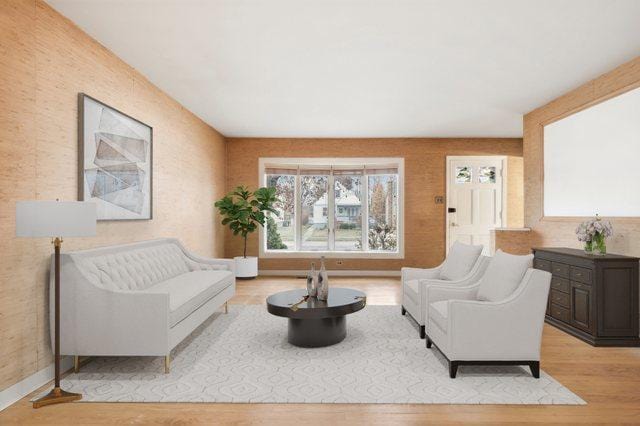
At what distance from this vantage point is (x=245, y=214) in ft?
25.0

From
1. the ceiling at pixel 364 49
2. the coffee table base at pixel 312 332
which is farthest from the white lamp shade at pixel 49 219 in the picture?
the coffee table base at pixel 312 332

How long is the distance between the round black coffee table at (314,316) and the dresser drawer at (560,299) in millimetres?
2327

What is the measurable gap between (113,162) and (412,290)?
3480 mm

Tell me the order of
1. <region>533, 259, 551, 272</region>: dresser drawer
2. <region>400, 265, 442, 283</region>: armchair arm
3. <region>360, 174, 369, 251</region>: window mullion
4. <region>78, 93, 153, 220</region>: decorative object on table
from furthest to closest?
<region>360, 174, 369, 251</region>: window mullion < <region>400, 265, 442, 283</region>: armchair arm < <region>533, 259, 551, 272</region>: dresser drawer < <region>78, 93, 153, 220</region>: decorative object on table

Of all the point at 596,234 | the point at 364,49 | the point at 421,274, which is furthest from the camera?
the point at 421,274

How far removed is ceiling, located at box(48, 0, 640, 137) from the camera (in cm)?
327

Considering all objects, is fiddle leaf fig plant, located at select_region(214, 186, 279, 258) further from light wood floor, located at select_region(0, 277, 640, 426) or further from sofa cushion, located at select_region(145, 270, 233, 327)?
light wood floor, located at select_region(0, 277, 640, 426)

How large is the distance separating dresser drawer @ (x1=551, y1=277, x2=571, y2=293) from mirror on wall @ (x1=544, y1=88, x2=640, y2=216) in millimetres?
961

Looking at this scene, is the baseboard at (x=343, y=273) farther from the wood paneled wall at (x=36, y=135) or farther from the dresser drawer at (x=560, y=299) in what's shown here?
the wood paneled wall at (x=36, y=135)

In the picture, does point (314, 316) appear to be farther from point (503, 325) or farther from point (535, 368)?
point (535, 368)

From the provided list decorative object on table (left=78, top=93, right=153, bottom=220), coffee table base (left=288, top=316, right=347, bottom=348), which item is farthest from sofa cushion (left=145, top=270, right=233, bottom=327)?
coffee table base (left=288, top=316, right=347, bottom=348)

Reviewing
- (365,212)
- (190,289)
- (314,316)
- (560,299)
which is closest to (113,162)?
(190,289)

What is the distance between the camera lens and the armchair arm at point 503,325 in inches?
124

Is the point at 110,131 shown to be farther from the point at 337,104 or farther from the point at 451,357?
the point at 451,357
